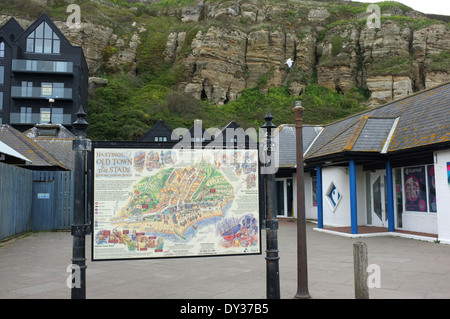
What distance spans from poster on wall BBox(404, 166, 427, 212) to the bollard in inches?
373

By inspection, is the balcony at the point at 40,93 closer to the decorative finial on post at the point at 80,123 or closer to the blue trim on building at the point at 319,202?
the blue trim on building at the point at 319,202

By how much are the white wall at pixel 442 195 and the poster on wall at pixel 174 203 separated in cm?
879

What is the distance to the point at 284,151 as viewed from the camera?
2266cm

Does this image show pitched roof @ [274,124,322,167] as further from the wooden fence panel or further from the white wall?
the wooden fence panel

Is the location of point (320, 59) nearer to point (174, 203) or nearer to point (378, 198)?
point (378, 198)

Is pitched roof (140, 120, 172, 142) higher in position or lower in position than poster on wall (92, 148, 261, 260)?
higher

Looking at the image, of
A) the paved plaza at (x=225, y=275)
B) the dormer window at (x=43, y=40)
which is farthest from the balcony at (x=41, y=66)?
the paved plaza at (x=225, y=275)

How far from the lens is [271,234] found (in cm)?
538

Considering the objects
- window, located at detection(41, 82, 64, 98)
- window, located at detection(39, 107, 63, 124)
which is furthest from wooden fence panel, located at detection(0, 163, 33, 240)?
window, located at detection(41, 82, 64, 98)

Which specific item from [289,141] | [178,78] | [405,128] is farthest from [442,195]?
[178,78]

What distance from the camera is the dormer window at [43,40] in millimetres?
41531

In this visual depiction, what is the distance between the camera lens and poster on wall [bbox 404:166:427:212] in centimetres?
1329

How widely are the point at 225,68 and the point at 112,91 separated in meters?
18.5

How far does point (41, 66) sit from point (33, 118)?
6023mm
